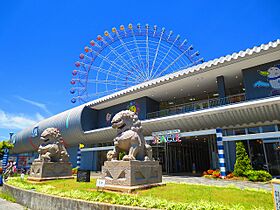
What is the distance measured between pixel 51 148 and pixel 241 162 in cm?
1298

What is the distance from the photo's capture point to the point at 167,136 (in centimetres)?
1888

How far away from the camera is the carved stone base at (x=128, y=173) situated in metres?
7.46

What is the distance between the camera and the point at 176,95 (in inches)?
910

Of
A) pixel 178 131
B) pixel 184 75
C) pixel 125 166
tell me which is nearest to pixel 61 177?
pixel 125 166

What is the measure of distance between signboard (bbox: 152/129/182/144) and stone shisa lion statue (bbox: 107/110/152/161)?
31.0 feet

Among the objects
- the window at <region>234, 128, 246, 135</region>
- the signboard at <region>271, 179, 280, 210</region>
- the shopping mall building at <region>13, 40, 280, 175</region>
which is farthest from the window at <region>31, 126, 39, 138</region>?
the signboard at <region>271, 179, 280, 210</region>

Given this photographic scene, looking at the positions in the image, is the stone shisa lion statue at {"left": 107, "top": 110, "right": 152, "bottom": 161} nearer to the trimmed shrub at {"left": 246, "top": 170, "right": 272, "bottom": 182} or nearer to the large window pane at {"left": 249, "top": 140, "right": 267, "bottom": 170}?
the trimmed shrub at {"left": 246, "top": 170, "right": 272, "bottom": 182}

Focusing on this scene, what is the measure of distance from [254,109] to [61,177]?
44.5 ft

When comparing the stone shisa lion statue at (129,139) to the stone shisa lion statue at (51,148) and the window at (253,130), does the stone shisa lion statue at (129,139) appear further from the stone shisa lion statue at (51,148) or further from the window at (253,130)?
the window at (253,130)

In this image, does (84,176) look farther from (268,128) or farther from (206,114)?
(268,128)

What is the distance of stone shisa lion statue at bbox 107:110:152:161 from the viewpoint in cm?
838

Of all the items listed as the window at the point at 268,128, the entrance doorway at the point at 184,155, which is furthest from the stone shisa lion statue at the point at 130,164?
the entrance doorway at the point at 184,155

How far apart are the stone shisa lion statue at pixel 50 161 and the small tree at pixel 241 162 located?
460 inches

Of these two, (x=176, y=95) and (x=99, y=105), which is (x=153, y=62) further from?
(x=99, y=105)
